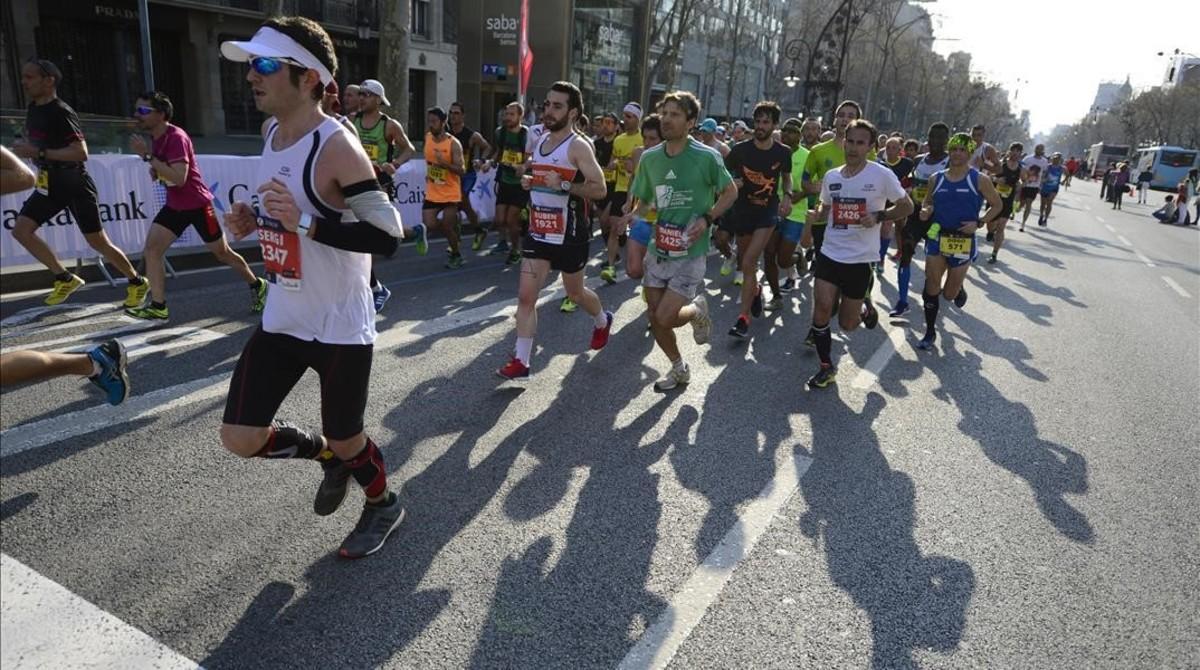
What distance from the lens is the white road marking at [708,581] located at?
2.73 metres

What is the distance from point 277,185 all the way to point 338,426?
952mm

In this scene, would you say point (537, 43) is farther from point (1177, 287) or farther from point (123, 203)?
point (123, 203)

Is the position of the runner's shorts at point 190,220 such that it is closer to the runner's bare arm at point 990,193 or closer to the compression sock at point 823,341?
the compression sock at point 823,341

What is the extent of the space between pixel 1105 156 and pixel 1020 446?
81200mm

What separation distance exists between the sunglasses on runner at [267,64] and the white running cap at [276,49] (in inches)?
0.5

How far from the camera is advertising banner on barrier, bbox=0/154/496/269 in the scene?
7.32 meters

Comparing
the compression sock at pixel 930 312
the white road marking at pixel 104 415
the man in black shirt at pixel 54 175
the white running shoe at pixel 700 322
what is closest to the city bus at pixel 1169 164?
the compression sock at pixel 930 312

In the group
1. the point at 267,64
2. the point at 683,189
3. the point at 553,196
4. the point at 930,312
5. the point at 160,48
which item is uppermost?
the point at 160,48

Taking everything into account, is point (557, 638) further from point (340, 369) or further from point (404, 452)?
point (404, 452)

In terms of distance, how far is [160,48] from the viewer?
83.5ft

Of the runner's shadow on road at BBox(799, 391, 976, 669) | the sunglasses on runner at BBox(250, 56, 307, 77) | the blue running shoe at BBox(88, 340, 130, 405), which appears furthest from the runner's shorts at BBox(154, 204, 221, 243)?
the runner's shadow on road at BBox(799, 391, 976, 669)

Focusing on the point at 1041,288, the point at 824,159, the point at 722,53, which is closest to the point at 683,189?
the point at 824,159

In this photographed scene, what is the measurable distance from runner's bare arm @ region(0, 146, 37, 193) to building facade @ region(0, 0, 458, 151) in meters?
17.6

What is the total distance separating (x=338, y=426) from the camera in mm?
3018
